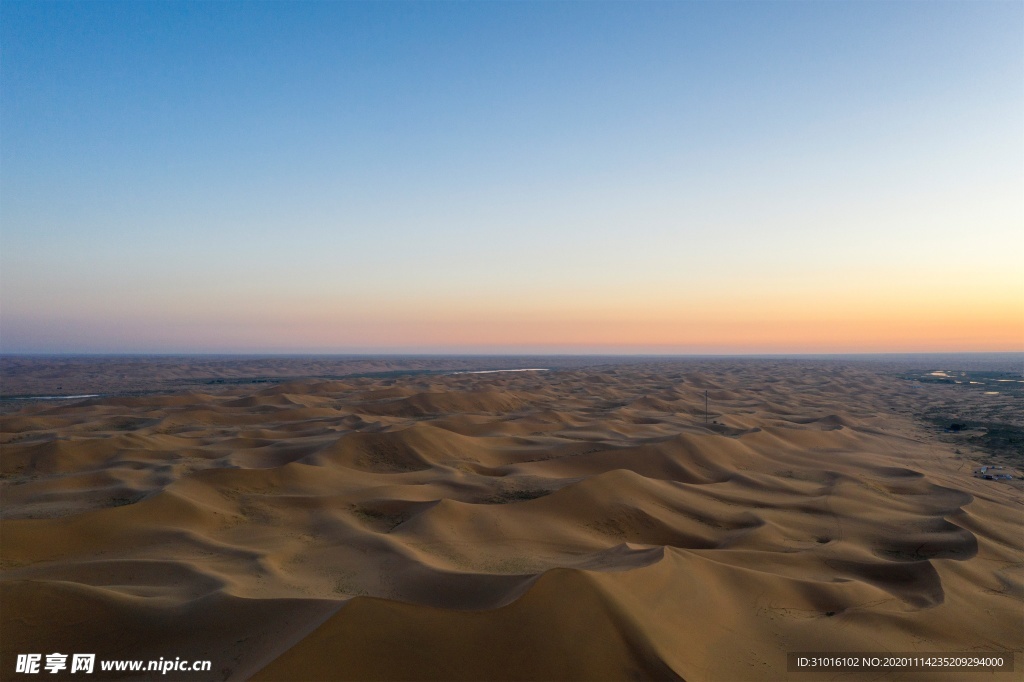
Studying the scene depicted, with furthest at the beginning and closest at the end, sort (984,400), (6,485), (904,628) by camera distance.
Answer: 1. (984,400)
2. (6,485)
3. (904,628)

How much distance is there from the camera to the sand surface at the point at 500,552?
623 centimetres

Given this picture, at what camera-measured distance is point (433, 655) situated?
5.86 meters

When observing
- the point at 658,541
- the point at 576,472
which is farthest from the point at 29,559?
the point at 576,472

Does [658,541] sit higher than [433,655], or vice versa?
[433,655]

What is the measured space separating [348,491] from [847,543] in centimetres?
1157

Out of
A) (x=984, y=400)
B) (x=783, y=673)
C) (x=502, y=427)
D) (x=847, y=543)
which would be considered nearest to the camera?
(x=783, y=673)

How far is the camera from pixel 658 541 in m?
12.0

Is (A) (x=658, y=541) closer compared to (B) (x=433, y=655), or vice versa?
(B) (x=433, y=655)

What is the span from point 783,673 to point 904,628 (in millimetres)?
2706

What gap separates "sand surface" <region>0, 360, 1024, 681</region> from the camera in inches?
245

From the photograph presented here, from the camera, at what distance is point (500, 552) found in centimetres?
1035

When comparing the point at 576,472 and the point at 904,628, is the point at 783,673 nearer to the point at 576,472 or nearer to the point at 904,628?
the point at 904,628

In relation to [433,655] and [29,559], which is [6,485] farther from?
[433,655]

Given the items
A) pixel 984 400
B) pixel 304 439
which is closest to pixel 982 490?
pixel 304 439
